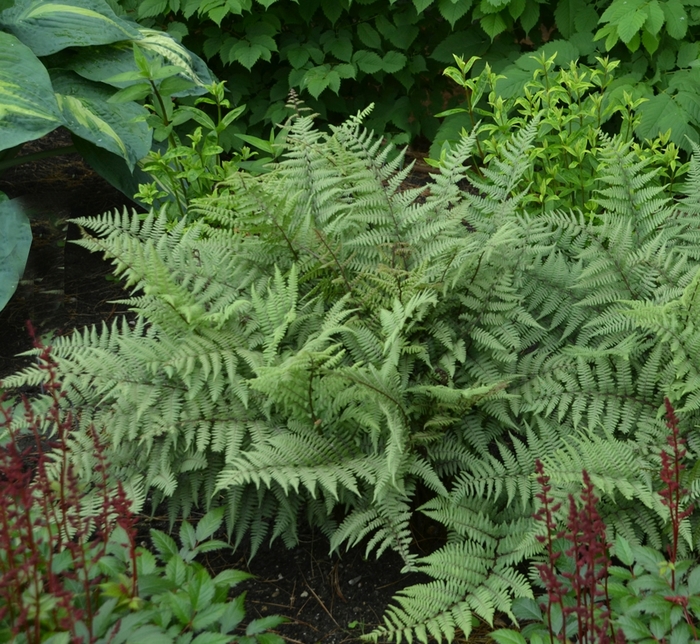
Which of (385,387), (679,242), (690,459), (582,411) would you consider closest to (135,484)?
(385,387)

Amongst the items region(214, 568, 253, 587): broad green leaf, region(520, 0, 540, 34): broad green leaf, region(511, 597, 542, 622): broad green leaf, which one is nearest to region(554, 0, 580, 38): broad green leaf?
region(520, 0, 540, 34): broad green leaf

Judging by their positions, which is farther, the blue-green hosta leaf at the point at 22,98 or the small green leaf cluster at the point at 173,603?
the blue-green hosta leaf at the point at 22,98

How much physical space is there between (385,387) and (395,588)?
2.03ft

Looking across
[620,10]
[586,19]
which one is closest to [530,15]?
[586,19]

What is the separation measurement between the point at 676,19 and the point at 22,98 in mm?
2796

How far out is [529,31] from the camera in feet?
13.9

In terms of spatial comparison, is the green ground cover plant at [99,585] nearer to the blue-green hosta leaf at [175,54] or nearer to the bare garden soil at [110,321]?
the bare garden soil at [110,321]

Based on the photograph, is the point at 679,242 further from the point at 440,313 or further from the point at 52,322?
the point at 52,322

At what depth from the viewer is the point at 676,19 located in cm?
349

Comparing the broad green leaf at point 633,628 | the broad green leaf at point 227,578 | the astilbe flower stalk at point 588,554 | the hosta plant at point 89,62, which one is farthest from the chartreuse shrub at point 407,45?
the broad green leaf at point 227,578

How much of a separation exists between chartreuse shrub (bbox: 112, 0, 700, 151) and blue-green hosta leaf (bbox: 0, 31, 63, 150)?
96 centimetres

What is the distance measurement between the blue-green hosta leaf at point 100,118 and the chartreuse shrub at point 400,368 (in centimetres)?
105

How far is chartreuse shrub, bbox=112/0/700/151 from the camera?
139 inches

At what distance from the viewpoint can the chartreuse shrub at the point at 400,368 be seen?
2107 millimetres
